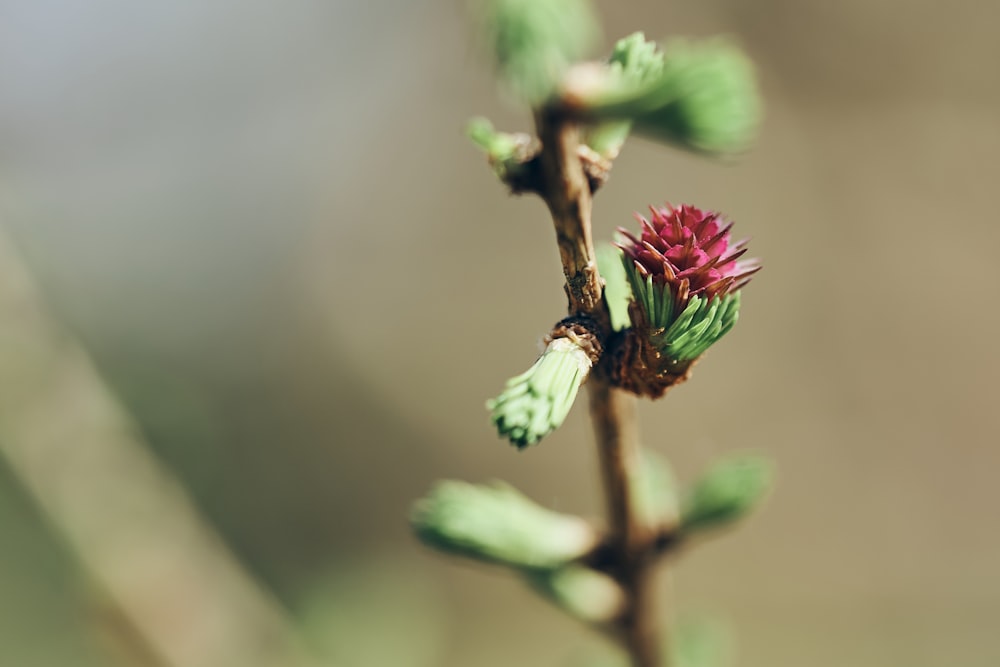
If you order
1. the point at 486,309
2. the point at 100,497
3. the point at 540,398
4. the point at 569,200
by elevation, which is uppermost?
the point at 486,309

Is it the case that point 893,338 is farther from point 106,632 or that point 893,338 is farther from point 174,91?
point 174,91

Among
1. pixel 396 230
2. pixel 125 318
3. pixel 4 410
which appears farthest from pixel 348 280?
pixel 4 410

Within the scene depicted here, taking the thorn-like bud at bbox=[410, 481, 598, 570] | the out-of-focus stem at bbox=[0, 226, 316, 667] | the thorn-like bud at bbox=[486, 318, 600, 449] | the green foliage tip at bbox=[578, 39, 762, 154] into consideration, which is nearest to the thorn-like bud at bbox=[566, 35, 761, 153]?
the green foliage tip at bbox=[578, 39, 762, 154]

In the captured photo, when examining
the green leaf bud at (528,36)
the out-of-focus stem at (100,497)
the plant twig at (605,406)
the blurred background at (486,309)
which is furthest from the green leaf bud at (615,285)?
the blurred background at (486,309)

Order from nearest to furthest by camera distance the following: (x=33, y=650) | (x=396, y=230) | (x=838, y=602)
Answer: (x=33, y=650)
(x=838, y=602)
(x=396, y=230)

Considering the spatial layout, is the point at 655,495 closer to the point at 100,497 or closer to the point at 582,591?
the point at 582,591

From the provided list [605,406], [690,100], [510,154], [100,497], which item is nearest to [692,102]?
[690,100]

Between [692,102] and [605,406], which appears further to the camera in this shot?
[605,406]
